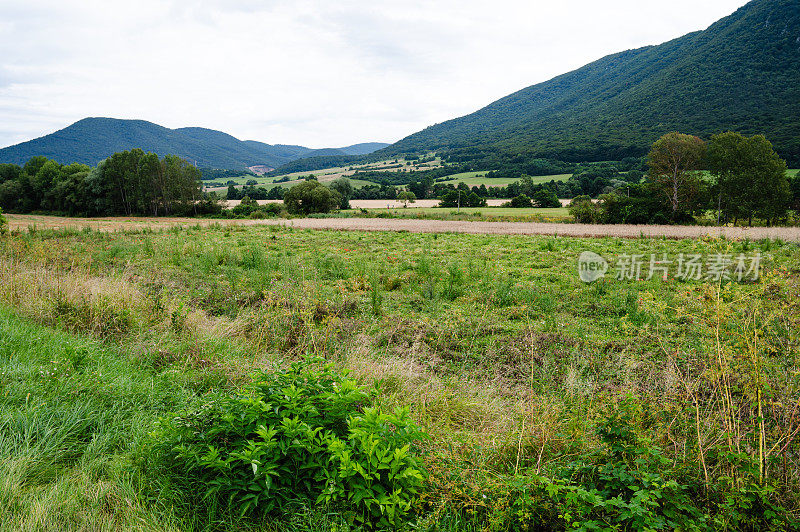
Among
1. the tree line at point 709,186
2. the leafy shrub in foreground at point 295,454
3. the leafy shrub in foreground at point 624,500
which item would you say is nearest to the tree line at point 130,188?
the tree line at point 709,186

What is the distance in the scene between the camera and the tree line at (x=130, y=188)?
68.4m

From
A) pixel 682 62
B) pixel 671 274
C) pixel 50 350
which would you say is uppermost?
pixel 682 62

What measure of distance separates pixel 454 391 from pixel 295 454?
2.58m

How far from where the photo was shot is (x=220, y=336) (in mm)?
6168

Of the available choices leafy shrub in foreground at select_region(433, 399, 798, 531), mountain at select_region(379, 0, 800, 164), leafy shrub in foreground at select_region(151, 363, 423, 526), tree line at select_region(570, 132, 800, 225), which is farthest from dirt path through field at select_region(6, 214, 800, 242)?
mountain at select_region(379, 0, 800, 164)

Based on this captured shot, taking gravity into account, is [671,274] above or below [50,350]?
below

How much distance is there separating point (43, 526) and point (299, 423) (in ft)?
5.38

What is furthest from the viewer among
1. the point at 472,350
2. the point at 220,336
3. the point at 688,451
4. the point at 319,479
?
the point at 472,350

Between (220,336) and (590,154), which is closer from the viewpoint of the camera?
(220,336)

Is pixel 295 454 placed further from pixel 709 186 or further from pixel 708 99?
pixel 708 99

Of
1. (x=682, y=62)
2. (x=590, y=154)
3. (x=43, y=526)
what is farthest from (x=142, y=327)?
(x=682, y=62)

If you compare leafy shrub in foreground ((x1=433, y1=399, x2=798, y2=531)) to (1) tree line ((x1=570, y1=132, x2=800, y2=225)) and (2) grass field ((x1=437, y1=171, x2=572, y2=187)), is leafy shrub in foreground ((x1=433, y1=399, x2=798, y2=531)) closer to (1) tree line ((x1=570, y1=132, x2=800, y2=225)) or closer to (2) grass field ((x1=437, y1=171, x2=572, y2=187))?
(1) tree line ((x1=570, y1=132, x2=800, y2=225))

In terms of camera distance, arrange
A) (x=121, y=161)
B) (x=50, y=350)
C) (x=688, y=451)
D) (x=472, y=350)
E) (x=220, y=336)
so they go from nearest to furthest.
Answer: (x=688, y=451), (x=50, y=350), (x=220, y=336), (x=472, y=350), (x=121, y=161)

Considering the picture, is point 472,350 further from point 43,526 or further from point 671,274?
point 671,274
